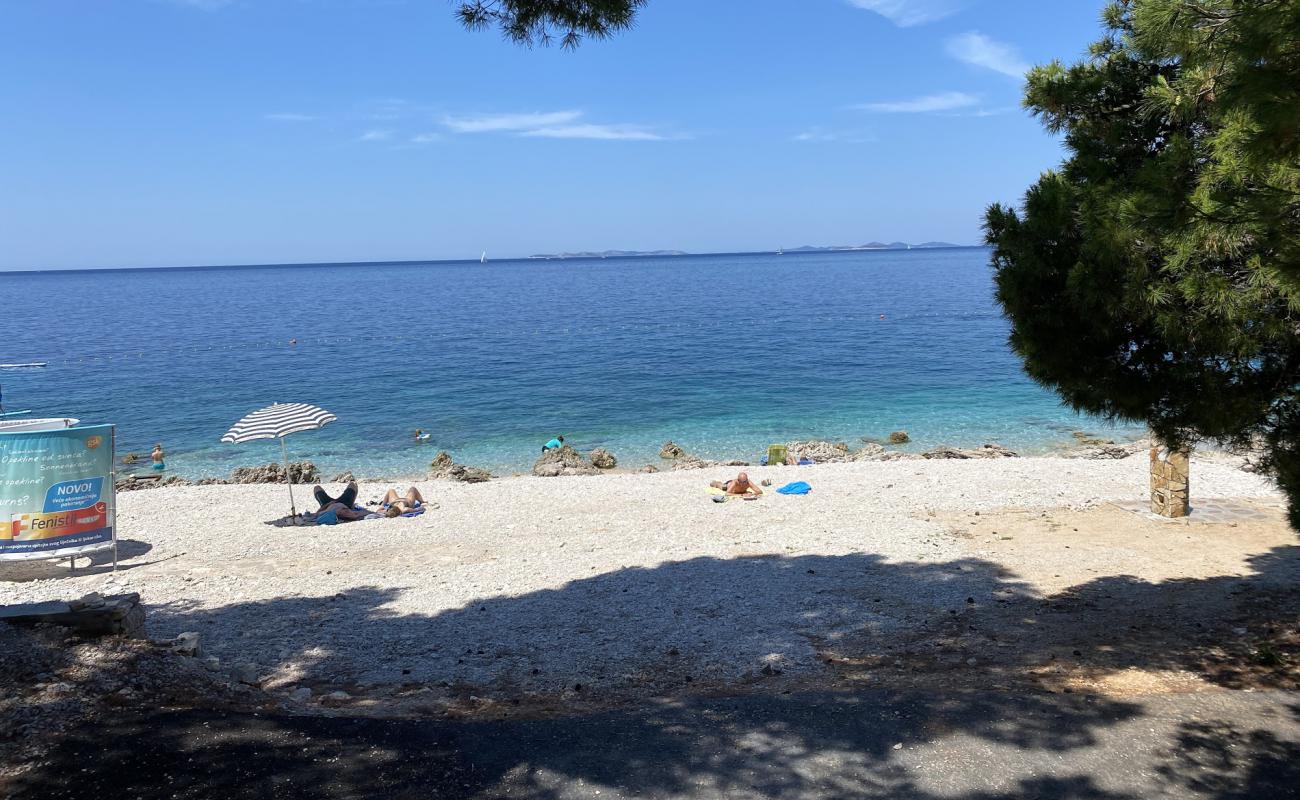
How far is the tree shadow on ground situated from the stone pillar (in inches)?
82.1

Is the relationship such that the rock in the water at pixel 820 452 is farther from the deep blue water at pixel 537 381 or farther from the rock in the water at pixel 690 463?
the rock in the water at pixel 690 463

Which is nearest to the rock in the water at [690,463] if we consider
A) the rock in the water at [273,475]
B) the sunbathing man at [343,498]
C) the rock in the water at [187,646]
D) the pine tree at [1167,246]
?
the sunbathing man at [343,498]

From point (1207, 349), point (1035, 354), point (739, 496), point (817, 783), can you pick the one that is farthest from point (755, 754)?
point (739, 496)

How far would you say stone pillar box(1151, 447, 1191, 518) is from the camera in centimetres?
1320

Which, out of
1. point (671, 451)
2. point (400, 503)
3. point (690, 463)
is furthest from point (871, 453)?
point (400, 503)

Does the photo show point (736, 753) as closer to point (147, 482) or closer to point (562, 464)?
point (562, 464)

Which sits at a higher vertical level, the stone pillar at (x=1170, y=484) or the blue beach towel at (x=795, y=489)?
the stone pillar at (x=1170, y=484)

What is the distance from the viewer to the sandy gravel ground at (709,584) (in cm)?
795

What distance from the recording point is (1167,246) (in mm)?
5715

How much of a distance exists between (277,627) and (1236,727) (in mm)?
8877

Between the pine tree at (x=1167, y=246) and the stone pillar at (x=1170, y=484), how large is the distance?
7.72 meters

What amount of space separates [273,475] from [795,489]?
14491mm

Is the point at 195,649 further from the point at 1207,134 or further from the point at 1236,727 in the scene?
the point at 1207,134

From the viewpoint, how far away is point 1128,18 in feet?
23.6
